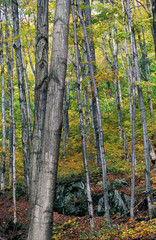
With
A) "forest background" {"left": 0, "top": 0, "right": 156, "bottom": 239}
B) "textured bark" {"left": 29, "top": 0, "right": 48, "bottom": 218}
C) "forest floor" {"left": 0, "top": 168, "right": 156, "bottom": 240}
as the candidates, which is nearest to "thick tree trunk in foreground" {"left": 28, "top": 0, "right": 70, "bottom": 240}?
"textured bark" {"left": 29, "top": 0, "right": 48, "bottom": 218}

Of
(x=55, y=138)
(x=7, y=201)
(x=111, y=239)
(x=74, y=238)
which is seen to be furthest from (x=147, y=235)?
(x=7, y=201)

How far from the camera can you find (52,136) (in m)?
2.39

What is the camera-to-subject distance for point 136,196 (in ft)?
24.5

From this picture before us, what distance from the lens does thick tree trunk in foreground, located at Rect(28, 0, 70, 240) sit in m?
2.23

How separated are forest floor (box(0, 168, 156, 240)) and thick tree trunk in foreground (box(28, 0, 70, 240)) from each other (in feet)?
4.41

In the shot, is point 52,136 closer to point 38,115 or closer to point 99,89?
point 38,115

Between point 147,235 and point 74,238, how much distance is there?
79.5 inches

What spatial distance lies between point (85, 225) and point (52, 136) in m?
5.37

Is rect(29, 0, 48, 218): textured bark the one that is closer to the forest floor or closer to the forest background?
the forest floor

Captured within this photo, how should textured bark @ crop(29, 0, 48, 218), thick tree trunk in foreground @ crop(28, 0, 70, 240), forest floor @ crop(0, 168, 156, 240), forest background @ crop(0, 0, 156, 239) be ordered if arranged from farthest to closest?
forest background @ crop(0, 0, 156, 239) → forest floor @ crop(0, 168, 156, 240) → textured bark @ crop(29, 0, 48, 218) → thick tree trunk in foreground @ crop(28, 0, 70, 240)

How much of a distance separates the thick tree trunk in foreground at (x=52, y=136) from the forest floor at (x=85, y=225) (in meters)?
1.35

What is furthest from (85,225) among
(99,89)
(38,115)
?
(99,89)

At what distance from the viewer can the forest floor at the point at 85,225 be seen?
4418 mm

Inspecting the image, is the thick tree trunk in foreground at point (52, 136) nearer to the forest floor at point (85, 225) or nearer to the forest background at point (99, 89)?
the forest floor at point (85, 225)
